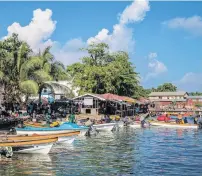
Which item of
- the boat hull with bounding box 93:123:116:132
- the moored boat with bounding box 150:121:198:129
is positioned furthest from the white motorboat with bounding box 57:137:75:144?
the moored boat with bounding box 150:121:198:129

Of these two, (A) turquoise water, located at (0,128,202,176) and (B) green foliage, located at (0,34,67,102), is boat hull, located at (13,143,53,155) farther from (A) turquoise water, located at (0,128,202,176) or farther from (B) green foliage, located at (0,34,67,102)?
(B) green foliage, located at (0,34,67,102)

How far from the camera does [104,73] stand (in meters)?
62.4

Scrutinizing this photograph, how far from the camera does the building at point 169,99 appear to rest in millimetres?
126113

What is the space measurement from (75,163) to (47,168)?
2.03 meters

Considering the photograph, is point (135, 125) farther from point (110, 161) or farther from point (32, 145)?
point (32, 145)

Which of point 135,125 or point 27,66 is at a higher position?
point 27,66

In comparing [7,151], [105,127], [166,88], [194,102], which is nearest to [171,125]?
[105,127]

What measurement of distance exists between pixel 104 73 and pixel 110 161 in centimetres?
4054

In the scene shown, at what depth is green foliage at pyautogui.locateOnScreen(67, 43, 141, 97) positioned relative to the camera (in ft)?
207

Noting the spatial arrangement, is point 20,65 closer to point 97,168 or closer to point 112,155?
point 112,155

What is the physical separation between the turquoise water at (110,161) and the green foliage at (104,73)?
32.7 m

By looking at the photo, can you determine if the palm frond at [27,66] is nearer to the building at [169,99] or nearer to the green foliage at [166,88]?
the building at [169,99]

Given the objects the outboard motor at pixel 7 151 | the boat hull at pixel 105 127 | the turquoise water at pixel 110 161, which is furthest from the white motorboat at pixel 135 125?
the outboard motor at pixel 7 151

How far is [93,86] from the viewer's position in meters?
63.4
